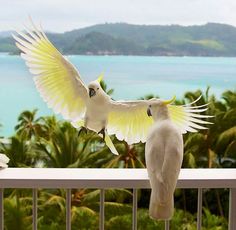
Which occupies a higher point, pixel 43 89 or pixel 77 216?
pixel 43 89

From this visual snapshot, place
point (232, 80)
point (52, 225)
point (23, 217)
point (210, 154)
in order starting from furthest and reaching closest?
point (232, 80) < point (210, 154) < point (52, 225) < point (23, 217)

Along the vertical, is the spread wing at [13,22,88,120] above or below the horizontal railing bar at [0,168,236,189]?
above

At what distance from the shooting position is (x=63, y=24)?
21859 mm

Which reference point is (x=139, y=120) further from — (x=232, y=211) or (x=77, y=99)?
(x=232, y=211)

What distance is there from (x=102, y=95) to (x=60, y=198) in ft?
25.8

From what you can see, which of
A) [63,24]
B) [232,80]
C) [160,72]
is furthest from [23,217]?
[63,24]

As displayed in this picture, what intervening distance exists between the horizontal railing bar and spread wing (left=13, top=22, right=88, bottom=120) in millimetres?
148

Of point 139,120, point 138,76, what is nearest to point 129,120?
point 139,120

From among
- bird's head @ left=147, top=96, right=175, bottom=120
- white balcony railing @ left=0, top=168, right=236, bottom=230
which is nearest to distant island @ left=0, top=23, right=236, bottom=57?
white balcony railing @ left=0, top=168, right=236, bottom=230

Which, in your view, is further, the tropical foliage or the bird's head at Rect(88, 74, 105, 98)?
the tropical foliage

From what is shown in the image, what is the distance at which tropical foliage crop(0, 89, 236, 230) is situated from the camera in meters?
8.41

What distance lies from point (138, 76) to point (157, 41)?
61.4 inches

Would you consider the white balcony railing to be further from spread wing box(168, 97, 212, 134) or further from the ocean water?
the ocean water

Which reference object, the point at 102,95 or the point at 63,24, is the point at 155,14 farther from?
the point at 102,95
